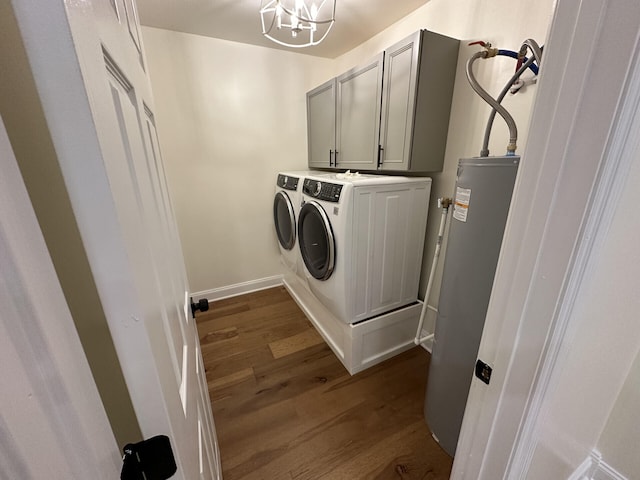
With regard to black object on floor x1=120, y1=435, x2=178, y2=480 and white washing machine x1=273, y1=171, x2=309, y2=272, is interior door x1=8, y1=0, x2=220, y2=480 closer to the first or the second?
black object on floor x1=120, y1=435, x2=178, y2=480

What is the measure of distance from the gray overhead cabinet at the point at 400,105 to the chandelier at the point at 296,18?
1.21 feet

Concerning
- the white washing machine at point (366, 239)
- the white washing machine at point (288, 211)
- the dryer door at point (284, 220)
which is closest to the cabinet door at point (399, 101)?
the white washing machine at point (366, 239)

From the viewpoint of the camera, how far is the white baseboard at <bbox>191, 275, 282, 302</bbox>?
2543 millimetres

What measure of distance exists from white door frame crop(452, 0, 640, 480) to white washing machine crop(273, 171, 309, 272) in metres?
1.54

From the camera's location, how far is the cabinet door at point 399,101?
1376mm

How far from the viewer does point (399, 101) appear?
1484mm

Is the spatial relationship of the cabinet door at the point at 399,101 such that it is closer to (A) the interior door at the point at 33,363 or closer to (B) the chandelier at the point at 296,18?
(B) the chandelier at the point at 296,18

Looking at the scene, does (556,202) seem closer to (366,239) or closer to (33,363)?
(33,363)

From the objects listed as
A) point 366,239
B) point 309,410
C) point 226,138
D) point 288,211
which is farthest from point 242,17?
point 309,410

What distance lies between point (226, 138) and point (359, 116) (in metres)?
1.21

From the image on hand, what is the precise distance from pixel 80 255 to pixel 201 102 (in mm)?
2250

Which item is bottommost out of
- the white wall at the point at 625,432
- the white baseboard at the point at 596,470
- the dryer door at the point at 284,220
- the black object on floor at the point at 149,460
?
the white baseboard at the point at 596,470

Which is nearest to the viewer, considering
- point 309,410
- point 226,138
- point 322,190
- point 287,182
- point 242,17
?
point 309,410

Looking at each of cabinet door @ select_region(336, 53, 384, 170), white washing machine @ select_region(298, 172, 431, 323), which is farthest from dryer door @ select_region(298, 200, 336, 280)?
cabinet door @ select_region(336, 53, 384, 170)
